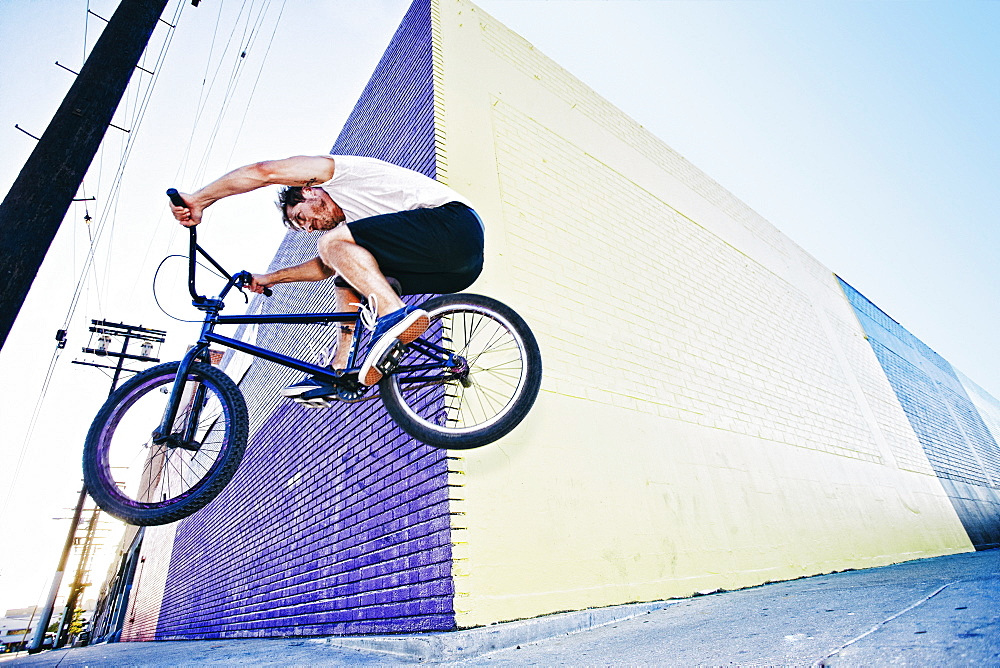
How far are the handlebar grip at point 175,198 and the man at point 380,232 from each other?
0.41m

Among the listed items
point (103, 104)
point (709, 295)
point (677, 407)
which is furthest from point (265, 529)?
point (709, 295)

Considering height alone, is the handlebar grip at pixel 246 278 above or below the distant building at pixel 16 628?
above

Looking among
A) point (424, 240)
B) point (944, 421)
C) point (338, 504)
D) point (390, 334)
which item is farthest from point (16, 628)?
point (944, 421)

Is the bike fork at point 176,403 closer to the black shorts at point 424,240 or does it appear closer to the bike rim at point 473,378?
the black shorts at point 424,240

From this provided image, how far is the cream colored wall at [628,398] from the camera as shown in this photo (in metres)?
2.95

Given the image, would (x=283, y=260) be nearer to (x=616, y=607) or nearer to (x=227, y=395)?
(x=227, y=395)

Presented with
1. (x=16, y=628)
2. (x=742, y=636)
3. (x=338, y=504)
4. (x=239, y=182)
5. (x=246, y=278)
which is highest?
(x=239, y=182)

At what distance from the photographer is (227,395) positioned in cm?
217

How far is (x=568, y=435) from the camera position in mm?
3340

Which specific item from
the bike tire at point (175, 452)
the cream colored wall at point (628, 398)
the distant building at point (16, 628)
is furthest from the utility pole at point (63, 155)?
the distant building at point (16, 628)

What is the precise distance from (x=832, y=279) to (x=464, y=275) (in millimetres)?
12023

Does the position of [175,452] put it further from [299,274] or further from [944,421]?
[944,421]

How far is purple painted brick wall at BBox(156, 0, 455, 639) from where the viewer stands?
2787 millimetres

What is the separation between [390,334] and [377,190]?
2.62 feet
